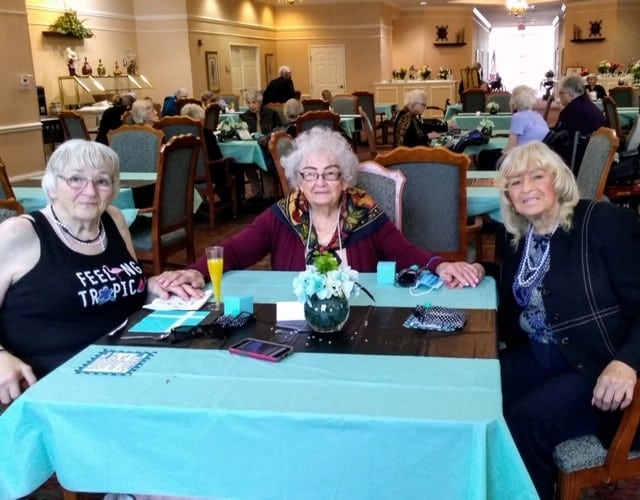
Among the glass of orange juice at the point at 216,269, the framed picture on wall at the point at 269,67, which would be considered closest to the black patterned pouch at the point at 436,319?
the glass of orange juice at the point at 216,269

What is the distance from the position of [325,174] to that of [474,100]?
815 centimetres

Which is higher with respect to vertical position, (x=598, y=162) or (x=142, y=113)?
(x=142, y=113)

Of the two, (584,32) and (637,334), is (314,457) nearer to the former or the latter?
(637,334)

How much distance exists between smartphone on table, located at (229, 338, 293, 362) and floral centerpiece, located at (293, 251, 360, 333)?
0.11 metres

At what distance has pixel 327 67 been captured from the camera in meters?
16.0

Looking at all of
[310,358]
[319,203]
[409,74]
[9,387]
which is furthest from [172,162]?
[409,74]

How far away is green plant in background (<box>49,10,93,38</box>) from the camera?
9.40 meters

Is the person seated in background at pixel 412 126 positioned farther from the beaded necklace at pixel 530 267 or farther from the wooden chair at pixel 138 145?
the beaded necklace at pixel 530 267

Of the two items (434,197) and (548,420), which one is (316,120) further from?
(548,420)

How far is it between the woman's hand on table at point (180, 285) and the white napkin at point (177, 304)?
16mm

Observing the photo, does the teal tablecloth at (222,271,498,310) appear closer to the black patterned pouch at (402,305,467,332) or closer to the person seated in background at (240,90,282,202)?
the black patterned pouch at (402,305,467,332)

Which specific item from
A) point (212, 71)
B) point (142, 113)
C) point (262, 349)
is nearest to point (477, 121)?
point (142, 113)

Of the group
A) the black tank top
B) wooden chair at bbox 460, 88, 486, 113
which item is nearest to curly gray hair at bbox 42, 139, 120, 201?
the black tank top

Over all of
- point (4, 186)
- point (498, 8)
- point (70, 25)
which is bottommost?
point (4, 186)
